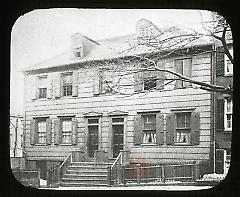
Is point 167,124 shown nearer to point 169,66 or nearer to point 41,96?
point 169,66

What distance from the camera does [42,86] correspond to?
6.70 feet

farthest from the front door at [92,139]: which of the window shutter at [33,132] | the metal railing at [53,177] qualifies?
the window shutter at [33,132]

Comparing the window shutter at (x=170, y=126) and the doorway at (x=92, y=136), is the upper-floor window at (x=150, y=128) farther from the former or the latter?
the doorway at (x=92, y=136)

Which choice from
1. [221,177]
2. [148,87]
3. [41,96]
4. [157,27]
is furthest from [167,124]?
[41,96]

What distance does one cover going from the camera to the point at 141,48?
202 cm

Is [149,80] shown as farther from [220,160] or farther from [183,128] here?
[220,160]

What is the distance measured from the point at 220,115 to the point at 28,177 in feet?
3.63

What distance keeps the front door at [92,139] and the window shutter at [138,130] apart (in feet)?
0.73

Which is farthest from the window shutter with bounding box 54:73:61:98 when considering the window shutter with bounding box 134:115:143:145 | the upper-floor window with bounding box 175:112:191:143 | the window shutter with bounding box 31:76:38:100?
the upper-floor window with bounding box 175:112:191:143

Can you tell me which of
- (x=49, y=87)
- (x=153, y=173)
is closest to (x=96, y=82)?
(x=49, y=87)

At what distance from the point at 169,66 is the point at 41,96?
2.41 feet

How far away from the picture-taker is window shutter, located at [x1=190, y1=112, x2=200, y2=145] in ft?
6.49

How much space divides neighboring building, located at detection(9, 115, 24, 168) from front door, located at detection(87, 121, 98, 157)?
378 mm

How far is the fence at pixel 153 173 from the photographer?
1.99m
